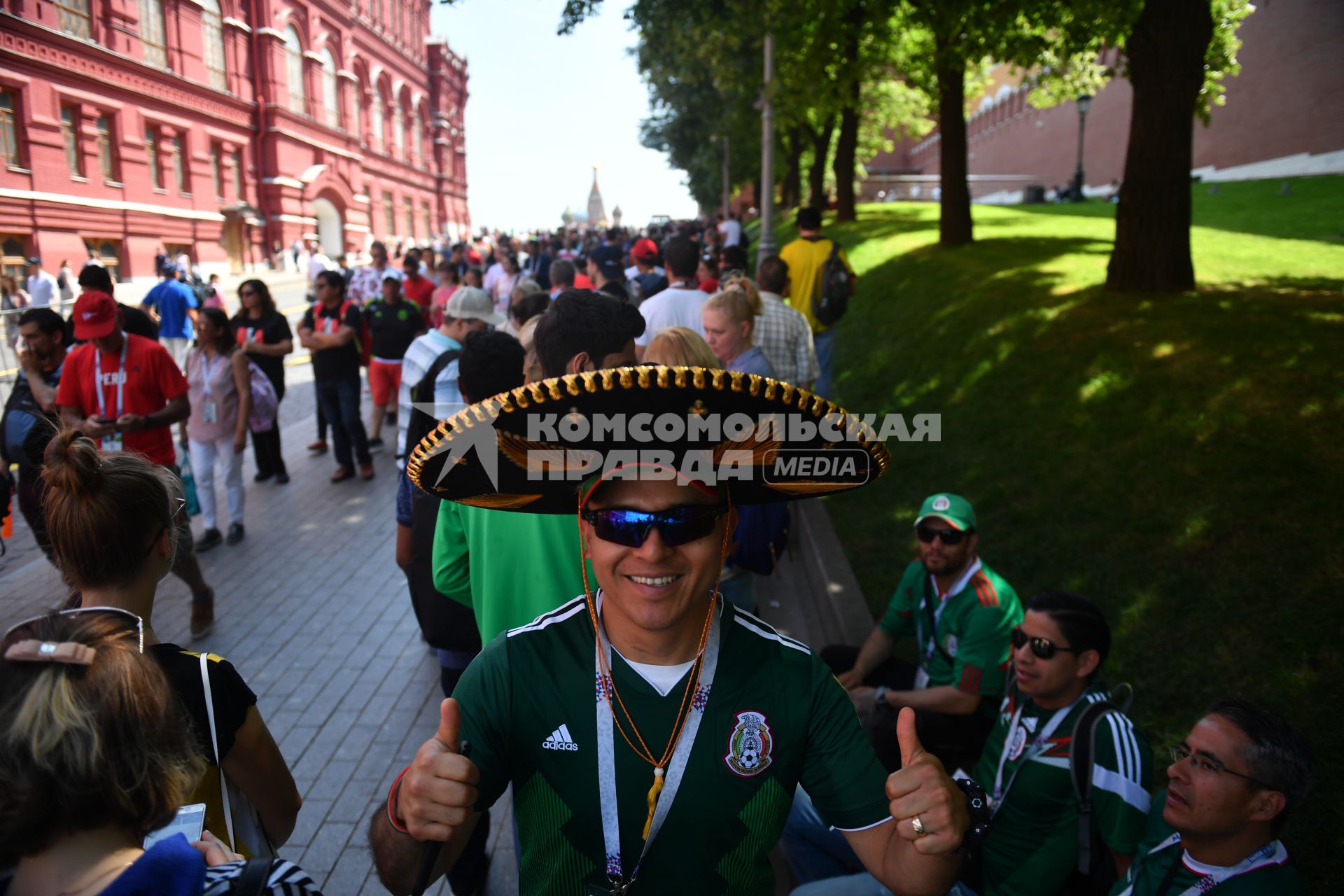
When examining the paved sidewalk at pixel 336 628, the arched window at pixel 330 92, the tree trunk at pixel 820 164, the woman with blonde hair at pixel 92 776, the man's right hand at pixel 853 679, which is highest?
the arched window at pixel 330 92

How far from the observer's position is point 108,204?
27656 millimetres

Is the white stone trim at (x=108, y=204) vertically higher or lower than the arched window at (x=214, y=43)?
lower

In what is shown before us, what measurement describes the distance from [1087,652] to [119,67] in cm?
3413

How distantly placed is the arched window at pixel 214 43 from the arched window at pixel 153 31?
313 cm

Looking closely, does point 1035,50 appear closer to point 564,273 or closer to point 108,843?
point 564,273

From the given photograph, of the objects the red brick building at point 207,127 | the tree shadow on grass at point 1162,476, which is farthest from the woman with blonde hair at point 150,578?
the red brick building at point 207,127

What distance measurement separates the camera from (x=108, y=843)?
154cm

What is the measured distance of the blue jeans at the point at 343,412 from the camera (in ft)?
31.0

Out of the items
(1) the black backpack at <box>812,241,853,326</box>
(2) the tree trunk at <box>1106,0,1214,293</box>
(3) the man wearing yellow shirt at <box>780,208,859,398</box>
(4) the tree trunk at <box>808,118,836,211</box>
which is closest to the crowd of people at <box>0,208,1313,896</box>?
(1) the black backpack at <box>812,241,853,326</box>

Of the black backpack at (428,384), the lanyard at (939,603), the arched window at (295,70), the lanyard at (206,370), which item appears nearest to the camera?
the lanyard at (939,603)

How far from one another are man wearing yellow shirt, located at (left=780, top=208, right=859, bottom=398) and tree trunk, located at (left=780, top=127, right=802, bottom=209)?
2563 cm

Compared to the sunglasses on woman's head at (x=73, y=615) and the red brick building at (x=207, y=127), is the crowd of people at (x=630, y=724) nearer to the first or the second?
the sunglasses on woman's head at (x=73, y=615)

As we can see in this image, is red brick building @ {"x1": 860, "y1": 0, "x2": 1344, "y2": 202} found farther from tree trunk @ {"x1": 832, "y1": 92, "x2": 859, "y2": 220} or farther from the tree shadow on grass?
the tree shadow on grass

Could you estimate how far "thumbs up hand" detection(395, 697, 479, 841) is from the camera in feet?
5.37
